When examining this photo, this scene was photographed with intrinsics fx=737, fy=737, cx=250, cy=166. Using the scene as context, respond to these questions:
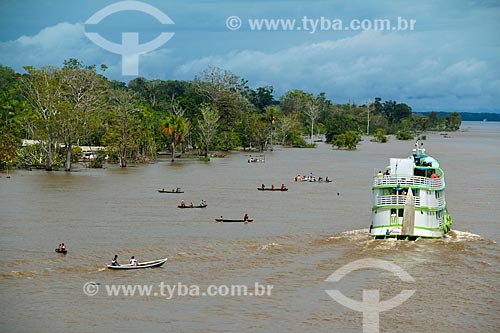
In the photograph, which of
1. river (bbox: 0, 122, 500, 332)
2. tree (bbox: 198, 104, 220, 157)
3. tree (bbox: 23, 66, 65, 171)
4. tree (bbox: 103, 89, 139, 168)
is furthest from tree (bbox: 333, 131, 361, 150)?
river (bbox: 0, 122, 500, 332)

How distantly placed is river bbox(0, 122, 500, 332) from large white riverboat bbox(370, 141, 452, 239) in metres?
0.72

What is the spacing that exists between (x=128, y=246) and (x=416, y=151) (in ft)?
57.6

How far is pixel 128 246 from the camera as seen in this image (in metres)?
38.0

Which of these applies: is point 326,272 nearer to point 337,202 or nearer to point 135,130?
point 337,202

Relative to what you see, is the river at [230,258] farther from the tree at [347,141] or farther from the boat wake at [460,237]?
the tree at [347,141]

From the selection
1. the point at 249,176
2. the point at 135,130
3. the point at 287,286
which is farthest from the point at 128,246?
the point at 135,130

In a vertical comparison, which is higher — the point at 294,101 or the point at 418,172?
the point at 294,101

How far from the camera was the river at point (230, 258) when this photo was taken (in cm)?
2709

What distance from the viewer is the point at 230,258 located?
35375 mm

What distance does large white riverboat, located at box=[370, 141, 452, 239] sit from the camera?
3794cm

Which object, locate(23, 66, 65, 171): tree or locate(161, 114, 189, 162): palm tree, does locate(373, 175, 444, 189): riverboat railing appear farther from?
locate(161, 114, 189, 162): palm tree

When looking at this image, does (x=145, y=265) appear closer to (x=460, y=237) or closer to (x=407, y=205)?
(x=407, y=205)

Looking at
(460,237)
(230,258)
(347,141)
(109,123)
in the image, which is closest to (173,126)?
(109,123)

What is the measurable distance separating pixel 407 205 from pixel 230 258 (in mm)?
9511
